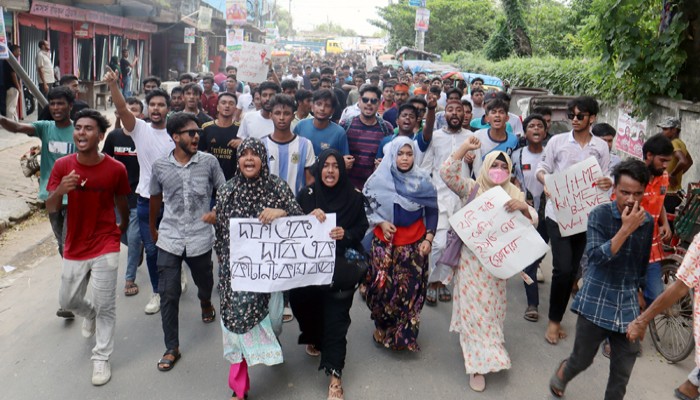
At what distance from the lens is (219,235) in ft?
13.5

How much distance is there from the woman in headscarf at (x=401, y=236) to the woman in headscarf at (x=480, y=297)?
0.26 m

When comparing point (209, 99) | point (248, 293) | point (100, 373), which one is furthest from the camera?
point (209, 99)

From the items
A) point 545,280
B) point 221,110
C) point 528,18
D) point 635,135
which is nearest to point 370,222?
point 221,110

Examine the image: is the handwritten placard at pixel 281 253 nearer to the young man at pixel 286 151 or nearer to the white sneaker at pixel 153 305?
the young man at pixel 286 151

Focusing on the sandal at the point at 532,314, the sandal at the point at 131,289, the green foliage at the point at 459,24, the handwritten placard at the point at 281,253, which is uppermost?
the green foliage at the point at 459,24

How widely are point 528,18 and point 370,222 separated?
83.6 ft

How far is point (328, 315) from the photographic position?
13.4 feet

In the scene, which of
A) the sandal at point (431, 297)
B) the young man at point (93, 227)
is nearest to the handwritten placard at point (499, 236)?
the sandal at point (431, 297)

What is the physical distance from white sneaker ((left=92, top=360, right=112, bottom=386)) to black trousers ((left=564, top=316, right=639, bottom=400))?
10.3 ft

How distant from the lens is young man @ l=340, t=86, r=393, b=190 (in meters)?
6.11

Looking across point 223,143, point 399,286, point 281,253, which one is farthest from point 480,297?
point 223,143

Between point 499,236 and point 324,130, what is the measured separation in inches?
90.8

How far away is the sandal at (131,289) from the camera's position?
571 centimetres

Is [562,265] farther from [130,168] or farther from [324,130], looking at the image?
[130,168]
